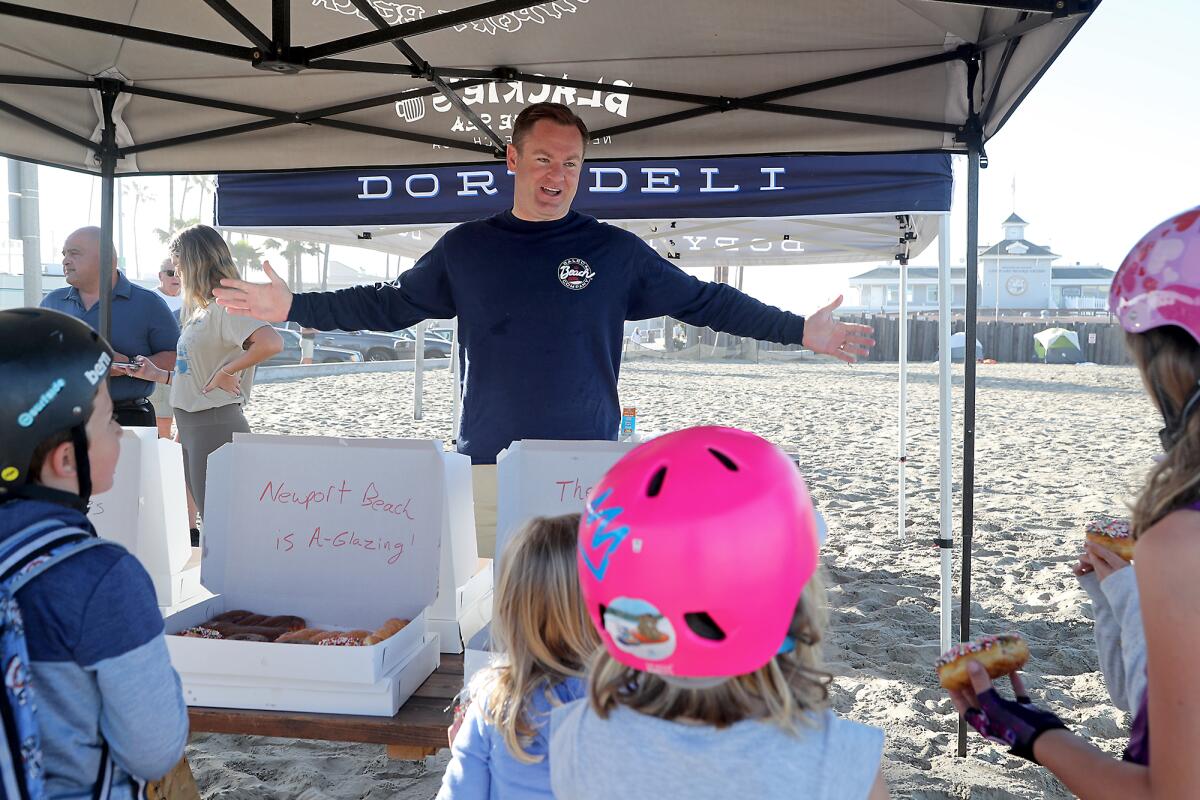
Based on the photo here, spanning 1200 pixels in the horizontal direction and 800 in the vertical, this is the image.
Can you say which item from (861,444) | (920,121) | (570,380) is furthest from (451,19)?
(861,444)

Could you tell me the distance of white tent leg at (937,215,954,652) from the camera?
387 cm

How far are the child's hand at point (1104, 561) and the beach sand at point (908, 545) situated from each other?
211mm

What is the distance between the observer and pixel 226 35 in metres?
3.25

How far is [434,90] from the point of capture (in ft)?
11.4

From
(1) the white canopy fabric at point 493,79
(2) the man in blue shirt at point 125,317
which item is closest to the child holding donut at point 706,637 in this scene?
(1) the white canopy fabric at point 493,79

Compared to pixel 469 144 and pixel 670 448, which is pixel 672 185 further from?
pixel 670 448

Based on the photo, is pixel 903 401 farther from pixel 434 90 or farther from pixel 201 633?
pixel 201 633

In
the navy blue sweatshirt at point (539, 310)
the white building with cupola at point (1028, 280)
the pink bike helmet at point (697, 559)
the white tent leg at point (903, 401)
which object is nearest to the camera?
the pink bike helmet at point (697, 559)

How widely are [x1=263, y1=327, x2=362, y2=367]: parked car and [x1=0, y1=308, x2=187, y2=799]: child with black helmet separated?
22.9 metres

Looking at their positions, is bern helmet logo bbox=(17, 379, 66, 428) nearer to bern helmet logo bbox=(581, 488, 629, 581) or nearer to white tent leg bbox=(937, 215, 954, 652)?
bern helmet logo bbox=(581, 488, 629, 581)

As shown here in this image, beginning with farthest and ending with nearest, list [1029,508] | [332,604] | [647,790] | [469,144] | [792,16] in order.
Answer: [1029,508], [469,144], [792,16], [332,604], [647,790]

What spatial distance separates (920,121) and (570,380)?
5.22 ft

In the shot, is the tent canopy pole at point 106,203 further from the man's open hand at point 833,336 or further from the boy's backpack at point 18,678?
the man's open hand at point 833,336

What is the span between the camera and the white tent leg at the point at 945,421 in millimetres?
3865
